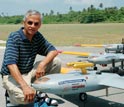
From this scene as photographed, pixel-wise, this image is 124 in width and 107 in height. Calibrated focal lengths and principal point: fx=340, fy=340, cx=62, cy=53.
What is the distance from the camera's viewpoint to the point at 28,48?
13.2ft

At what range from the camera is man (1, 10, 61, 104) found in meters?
3.61

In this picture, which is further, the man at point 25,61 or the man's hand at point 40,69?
Answer: the man's hand at point 40,69

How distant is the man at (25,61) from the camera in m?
3.61

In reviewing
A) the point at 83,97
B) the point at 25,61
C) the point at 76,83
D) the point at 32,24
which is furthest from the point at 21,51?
the point at 83,97

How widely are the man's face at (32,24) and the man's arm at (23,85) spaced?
0.44 meters

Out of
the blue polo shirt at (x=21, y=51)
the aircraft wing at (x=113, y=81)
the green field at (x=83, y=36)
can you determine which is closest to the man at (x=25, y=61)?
the blue polo shirt at (x=21, y=51)

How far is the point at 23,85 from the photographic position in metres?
3.50

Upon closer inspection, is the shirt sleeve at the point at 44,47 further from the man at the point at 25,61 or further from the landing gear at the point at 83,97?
the landing gear at the point at 83,97

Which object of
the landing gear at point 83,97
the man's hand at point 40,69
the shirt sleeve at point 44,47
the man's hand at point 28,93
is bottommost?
the landing gear at point 83,97

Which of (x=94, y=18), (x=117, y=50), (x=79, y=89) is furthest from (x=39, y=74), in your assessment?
(x=94, y=18)

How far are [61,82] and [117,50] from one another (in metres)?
11.1

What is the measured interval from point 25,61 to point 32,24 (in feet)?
1.75

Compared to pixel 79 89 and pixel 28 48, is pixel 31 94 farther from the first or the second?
pixel 79 89

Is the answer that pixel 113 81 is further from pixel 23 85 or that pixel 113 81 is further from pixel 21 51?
pixel 23 85
